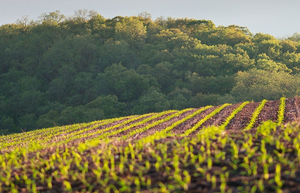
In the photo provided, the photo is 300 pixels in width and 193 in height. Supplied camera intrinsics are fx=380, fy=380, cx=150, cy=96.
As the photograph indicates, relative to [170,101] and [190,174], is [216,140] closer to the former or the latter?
[190,174]

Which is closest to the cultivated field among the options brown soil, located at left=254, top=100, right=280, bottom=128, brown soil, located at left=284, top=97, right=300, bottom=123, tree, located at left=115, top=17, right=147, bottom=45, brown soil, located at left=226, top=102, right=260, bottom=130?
brown soil, located at left=226, top=102, right=260, bottom=130

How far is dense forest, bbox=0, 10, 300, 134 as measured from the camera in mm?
58994

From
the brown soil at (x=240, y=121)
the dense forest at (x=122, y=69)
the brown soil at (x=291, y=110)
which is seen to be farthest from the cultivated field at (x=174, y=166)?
the dense forest at (x=122, y=69)

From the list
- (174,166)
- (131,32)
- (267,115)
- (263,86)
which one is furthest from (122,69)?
(174,166)

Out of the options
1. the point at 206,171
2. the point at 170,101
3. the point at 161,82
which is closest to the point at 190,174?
the point at 206,171

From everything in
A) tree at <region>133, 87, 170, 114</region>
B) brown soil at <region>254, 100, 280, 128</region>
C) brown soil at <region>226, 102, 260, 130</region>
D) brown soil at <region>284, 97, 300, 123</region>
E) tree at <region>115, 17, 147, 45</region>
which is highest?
tree at <region>115, 17, 147, 45</region>

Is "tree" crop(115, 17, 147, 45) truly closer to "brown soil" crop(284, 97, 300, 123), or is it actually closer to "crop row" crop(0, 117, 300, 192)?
"brown soil" crop(284, 97, 300, 123)

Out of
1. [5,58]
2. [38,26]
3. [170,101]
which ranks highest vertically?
[38,26]

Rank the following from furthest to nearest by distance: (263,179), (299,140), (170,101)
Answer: (170,101) < (299,140) < (263,179)

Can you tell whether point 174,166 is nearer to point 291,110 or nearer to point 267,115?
point 267,115

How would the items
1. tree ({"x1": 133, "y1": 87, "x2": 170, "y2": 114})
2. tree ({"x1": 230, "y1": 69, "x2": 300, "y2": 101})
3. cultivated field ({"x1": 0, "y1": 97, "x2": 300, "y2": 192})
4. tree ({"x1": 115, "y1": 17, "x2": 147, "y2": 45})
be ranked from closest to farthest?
1. cultivated field ({"x1": 0, "y1": 97, "x2": 300, "y2": 192})
2. tree ({"x1": 230, "y1": 69, "x2": 300, "y2": 101})
3. tree ({"x1": 133, "y1": 87, "x2": 170, "y2": 114})
4. tree ({"x1": 115, "y1": 17, "x2": 147, "y2": 45})

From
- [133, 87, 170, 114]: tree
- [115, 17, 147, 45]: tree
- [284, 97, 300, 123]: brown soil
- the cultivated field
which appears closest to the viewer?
the cultivated field

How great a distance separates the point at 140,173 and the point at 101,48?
236 feet

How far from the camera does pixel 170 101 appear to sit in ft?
197
